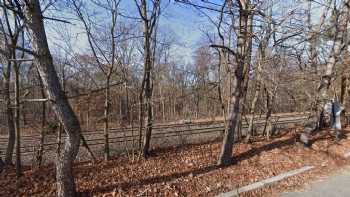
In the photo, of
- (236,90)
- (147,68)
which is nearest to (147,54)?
(147,68)

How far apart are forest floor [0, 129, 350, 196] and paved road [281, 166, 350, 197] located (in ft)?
0.66

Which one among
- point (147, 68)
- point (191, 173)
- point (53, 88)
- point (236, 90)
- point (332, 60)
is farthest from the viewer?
point (332, 60)

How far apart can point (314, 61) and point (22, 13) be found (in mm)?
11949

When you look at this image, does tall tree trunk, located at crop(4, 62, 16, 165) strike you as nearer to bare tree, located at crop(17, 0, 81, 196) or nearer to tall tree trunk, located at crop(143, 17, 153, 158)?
bare tree, located at crop(17, 0, 81, 196)

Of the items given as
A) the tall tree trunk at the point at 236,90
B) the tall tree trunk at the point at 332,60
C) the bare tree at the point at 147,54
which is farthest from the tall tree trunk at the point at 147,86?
the tall tree trunk at the point at 332,60

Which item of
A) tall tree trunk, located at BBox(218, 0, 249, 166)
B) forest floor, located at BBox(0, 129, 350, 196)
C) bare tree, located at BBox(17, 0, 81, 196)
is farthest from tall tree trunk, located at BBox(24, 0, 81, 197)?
tall tree trunk, located at BBox(218, 0, 249, 166)

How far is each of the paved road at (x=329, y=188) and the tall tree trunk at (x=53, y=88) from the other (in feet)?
12.7

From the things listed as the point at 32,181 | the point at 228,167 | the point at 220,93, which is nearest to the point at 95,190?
the point at 32,181

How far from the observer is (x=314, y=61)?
460 inches

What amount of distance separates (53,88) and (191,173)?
3.35 m

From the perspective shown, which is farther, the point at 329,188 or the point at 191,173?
the point at 191,173

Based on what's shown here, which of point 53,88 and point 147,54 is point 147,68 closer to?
point 147,54

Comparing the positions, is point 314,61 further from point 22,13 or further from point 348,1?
point 22,13

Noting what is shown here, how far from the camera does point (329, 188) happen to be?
4.98m
